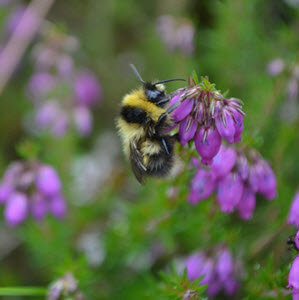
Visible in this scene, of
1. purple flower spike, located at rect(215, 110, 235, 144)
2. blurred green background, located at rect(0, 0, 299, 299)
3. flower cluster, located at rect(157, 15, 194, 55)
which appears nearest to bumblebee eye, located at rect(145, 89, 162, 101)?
purple flower spike, located at rect(215, 110, 235, 144)

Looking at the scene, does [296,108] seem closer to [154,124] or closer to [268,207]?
[268,207]

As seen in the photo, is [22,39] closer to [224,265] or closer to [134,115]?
[134,115]

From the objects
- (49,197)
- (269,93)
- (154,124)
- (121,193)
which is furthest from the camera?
(121,193)

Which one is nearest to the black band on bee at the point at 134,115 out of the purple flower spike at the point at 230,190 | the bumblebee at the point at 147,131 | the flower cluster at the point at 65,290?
the bumblebee at the point at 147,131

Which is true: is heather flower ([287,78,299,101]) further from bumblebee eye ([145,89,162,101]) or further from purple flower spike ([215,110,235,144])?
purple flower spike ([215,110,235,144])

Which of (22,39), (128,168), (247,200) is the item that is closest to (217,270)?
(247,200)

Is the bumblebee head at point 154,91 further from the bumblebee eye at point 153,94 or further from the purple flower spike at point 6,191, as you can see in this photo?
the purple flower spike at point 6,191

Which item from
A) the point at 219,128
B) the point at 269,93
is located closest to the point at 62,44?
the point at 269,93
